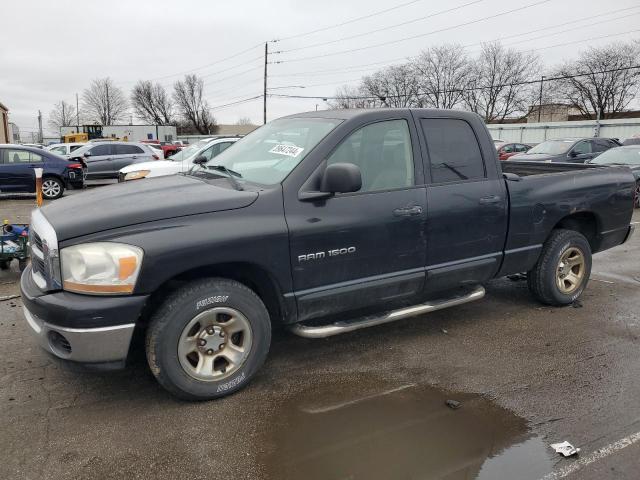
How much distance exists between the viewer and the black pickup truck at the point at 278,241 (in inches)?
120

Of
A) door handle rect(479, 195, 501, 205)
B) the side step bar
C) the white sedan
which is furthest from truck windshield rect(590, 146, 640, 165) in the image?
the side step bar

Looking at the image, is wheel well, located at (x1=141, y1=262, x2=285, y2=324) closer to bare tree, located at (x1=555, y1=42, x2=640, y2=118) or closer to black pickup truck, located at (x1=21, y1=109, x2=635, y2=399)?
black pickup truck, located at (x1=21, y1=109, x2=635, y2=399)

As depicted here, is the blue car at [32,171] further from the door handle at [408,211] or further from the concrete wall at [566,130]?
the concrete wall at [566,130]

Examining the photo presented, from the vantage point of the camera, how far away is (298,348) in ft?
14.3

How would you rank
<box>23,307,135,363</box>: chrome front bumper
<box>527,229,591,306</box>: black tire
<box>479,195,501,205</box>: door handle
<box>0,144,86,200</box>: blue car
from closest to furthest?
<box>23,307,135,363</box>: chrome front bumper, <box>479,195,501,205</box>: door handle, <box>527,229,591,306</box>: black tire, <box>0,144,86,200</box>: blue car

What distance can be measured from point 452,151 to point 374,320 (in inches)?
63.9

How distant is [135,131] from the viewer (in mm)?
63094

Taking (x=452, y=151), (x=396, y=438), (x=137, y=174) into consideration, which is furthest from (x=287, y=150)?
(x=137, y=174)

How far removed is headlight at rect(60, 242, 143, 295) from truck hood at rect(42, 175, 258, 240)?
12cm

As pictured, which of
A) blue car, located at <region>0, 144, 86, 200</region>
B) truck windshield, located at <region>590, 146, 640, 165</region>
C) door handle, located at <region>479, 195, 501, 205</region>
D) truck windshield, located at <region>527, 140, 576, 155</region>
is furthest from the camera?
truck windshield, located at <region>527, 140, 576, 155</region>

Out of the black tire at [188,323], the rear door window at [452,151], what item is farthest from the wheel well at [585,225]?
the black tire at [188,323]

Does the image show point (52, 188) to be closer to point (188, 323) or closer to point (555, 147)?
point (188, 323)

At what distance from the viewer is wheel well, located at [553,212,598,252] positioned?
17.5 feet

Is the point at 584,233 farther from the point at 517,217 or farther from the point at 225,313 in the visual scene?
the point at 225,313
